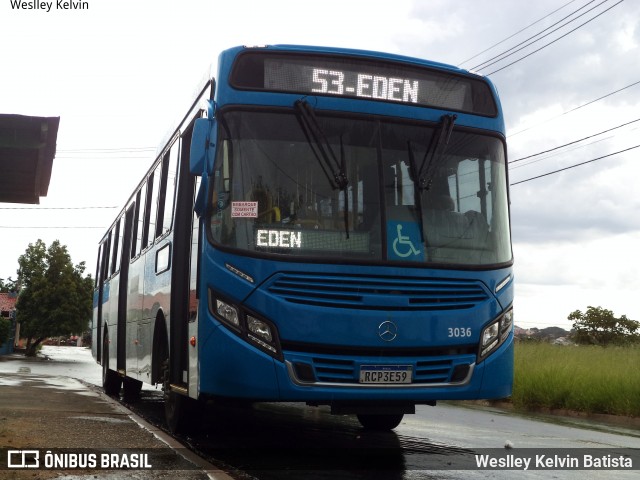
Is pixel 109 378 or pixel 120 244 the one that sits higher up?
pixel 120 244

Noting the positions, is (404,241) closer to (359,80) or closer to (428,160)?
(428,160)

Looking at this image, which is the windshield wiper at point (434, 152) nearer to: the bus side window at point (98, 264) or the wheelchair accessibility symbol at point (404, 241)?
the wheelchair accessibility symbol at point (404, 241)

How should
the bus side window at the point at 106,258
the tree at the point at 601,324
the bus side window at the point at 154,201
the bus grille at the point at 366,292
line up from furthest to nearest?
the tree at the point at 601,324 < the bus side window at the point at 106,258 < the bus side window at the point at 154,201 < the bus grille at the point at 366,292

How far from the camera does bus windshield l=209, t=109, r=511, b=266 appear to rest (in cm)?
750

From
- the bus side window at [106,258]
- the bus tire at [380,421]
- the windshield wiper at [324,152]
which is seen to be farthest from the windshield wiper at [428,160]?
the bus side window at [106,258]

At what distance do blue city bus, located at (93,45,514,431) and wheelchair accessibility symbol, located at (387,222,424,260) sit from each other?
1 centimetres

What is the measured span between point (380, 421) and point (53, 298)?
200 ft

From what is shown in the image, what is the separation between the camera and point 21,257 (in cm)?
7469

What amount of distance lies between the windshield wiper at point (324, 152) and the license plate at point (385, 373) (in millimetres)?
1139

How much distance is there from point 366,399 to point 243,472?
3.81 feet

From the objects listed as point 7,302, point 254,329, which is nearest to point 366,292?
point 254,329

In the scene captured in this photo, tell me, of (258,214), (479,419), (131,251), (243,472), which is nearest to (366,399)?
(243,472)

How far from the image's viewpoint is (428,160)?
313 inches

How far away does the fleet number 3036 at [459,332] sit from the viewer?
7.61 metres
